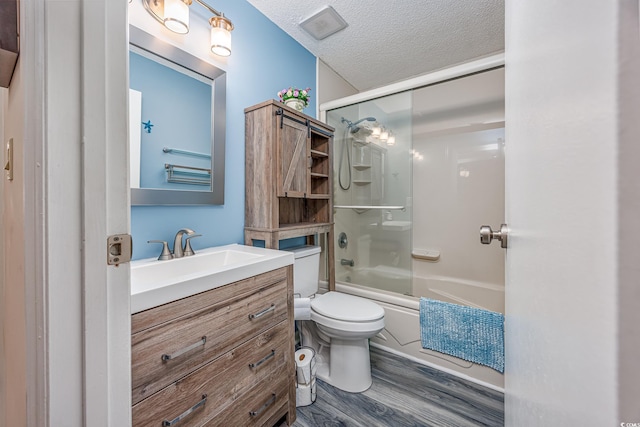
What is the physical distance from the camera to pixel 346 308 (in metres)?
1.52

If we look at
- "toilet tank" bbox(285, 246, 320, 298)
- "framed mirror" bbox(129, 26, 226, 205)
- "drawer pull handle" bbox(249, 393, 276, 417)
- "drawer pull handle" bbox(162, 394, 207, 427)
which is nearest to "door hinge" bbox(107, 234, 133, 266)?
"drawer pull handle" bbox(162, 394, 207, 427)

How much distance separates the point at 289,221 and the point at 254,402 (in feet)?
3.60

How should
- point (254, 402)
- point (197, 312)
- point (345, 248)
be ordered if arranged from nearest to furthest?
point (197, 312), point (254, 402), point (345, 248)

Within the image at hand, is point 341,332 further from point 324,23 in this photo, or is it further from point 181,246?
point 324,23

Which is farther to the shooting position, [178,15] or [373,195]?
[373,195]

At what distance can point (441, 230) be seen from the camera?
2426mm

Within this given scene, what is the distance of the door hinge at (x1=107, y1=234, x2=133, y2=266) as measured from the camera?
1.61ft

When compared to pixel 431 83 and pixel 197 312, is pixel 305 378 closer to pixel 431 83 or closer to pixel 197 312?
pixel 197 312

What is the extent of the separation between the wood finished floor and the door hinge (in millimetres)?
1208

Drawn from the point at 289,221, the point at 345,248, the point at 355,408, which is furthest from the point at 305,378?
the point at 345,248

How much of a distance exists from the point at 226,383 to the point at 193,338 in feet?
0.83

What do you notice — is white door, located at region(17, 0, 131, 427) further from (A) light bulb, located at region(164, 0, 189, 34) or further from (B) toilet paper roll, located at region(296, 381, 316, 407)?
(B) toilet paper roll, located at region(296, 381, 316, 407)

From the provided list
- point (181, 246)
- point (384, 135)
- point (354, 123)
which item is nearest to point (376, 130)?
point (384, 135)

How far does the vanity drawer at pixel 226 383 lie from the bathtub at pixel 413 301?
883 mm
